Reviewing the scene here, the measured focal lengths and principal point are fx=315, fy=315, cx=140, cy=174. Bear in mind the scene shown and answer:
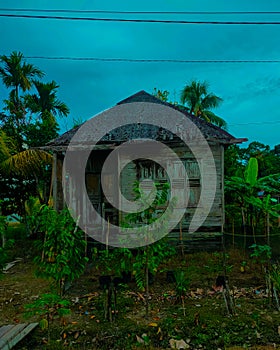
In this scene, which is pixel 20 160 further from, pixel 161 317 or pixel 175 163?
pixel 161 317

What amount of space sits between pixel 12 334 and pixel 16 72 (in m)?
16.6

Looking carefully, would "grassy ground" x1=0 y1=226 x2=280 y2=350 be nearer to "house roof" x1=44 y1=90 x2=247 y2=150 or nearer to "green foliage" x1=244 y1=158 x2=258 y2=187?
"green foliage" x1=244 y1=158 x2=258 y2=187

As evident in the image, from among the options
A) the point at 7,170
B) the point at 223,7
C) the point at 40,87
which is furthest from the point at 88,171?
the point at 40,87

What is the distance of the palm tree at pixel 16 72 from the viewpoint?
17.5 metres

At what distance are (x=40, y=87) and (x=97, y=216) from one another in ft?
33.5

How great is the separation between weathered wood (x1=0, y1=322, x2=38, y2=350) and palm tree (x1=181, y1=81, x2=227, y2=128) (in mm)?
21119

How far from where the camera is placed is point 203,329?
4.05m

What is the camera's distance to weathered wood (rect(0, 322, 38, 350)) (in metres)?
3.61

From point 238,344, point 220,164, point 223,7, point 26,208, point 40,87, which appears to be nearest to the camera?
point 238,344

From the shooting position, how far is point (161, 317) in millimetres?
4520

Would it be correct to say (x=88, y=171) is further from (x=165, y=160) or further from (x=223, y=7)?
(x=223, y=7)

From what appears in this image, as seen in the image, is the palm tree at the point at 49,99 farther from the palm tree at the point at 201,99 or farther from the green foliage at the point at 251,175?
the green foliage at the point at 251,175

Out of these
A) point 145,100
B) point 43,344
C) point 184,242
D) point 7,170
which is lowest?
point 43,344

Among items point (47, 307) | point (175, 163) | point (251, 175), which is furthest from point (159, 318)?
point (251, 175)
